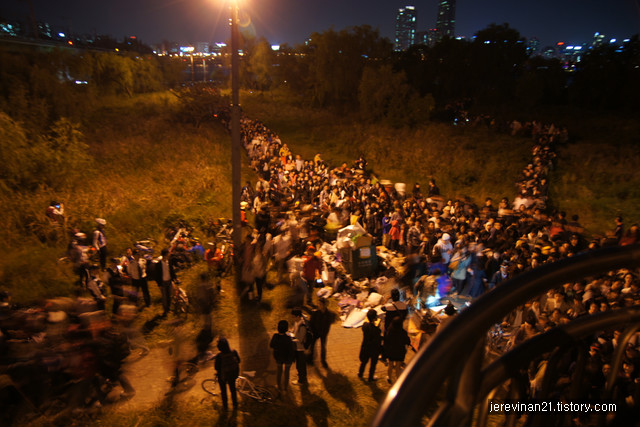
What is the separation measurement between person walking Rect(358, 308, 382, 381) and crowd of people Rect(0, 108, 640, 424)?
0.07 ft

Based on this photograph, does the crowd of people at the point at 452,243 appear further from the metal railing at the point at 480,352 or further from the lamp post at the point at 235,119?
the lamp post at the point at 235,119

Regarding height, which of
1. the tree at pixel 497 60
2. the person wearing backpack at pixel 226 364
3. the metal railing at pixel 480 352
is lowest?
the person wearing backpack at pixel 226 364

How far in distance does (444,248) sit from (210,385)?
608 centimetres

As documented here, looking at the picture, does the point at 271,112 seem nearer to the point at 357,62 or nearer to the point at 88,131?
the point at 357,62

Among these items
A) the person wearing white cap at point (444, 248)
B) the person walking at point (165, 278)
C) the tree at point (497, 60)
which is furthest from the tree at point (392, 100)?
the person walking at point (165, 278)

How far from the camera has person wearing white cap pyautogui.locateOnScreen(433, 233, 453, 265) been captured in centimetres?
920

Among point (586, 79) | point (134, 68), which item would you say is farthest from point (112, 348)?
point (134, 68)

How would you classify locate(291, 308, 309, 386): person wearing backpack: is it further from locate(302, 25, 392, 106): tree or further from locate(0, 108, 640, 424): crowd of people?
locate(302, 25, 392, 106): tree

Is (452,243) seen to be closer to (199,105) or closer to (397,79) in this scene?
(397,79)

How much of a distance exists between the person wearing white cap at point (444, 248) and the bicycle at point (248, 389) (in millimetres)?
5222

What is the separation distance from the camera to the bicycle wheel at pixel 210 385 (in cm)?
634

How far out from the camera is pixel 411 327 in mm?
7590

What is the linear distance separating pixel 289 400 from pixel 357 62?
4017 cm

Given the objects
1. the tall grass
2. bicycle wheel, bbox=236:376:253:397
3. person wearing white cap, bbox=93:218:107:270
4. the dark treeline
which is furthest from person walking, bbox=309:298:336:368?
the dark treeline
